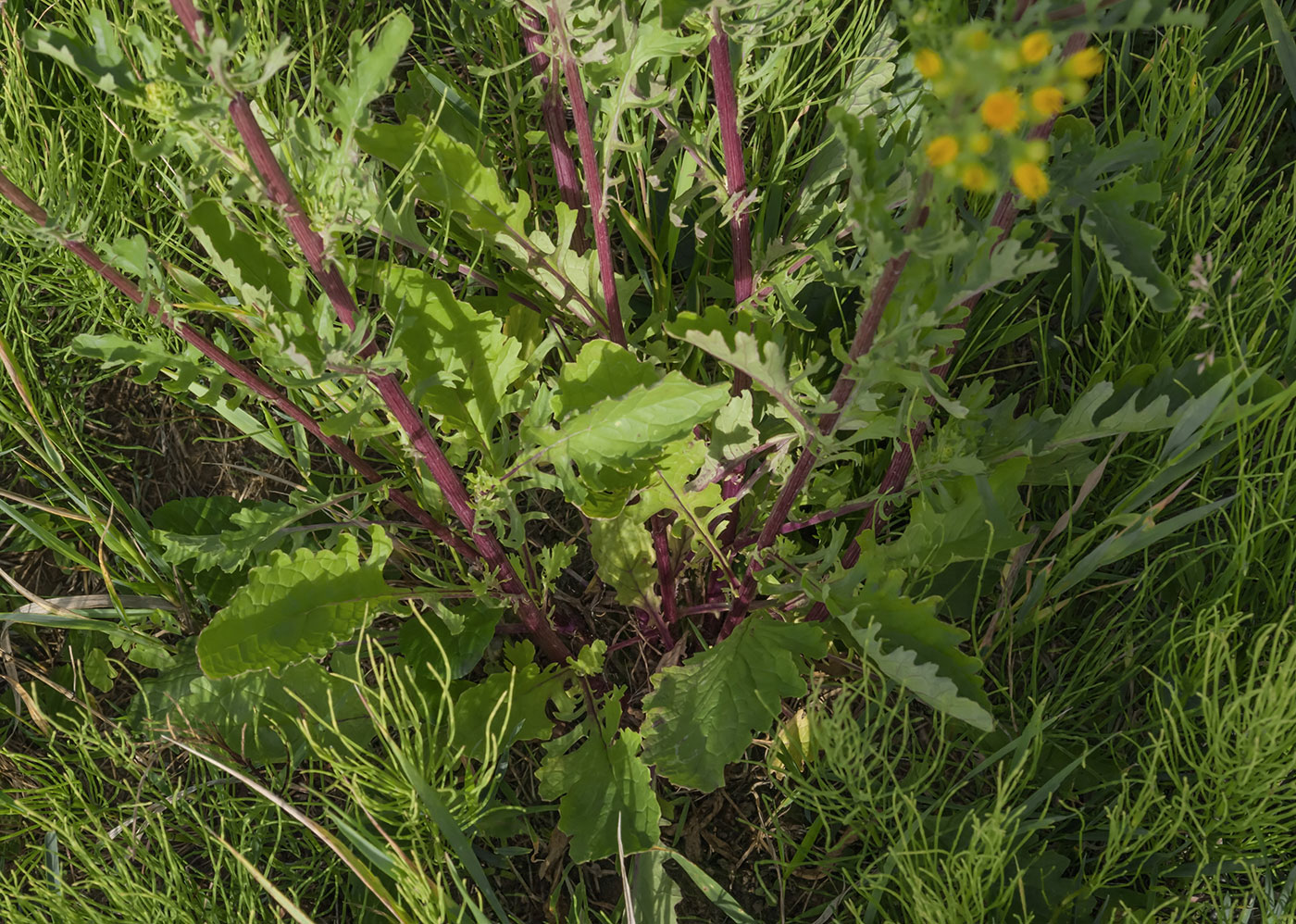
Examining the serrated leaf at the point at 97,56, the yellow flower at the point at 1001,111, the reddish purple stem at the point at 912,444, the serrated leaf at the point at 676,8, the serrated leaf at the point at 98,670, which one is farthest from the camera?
the serrated leaf at the point at 98,670

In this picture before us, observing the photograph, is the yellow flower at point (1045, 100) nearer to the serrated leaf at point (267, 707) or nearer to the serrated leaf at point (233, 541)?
the serrated leaf at point (233, 541)

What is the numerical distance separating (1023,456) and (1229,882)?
72 centimetres

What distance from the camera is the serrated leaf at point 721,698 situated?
4.05 feet

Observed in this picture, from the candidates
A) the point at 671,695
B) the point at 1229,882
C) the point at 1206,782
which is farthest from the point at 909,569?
the point at 1229,882

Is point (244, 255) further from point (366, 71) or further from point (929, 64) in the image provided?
point (929, 64)

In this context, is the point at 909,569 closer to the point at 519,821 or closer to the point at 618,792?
the point at 618,792

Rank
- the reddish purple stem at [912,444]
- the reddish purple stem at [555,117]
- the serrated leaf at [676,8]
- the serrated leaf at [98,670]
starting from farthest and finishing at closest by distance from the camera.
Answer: the serrated leaf at [98,670], the reddish purple stem at [555,117], the serrated leaf at [676,8], the reddish purple stem at [912,444]

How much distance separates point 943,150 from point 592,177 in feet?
2.29

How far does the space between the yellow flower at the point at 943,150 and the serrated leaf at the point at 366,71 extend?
0.51 meters

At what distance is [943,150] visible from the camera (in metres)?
0.67

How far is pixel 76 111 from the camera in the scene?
168 cm

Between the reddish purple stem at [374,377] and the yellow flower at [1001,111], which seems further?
the reddish purple stem at [374,377]

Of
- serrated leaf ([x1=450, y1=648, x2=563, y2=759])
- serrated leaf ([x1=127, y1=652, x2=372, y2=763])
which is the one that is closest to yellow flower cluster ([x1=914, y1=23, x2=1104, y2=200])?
serrated leaf ([x1=450, y1=648, x2=563, y2=759])

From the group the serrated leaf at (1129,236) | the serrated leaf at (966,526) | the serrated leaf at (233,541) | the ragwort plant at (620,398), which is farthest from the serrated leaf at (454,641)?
the serrated leaf at (1129,236)
